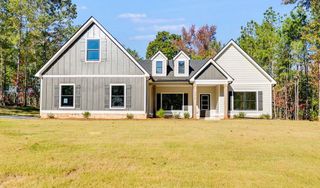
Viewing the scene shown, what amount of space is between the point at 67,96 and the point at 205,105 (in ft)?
35.7

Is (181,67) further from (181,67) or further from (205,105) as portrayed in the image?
(205,105)

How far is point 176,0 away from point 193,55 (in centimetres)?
3329

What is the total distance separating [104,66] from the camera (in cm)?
2330

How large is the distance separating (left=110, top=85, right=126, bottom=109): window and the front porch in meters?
3.21

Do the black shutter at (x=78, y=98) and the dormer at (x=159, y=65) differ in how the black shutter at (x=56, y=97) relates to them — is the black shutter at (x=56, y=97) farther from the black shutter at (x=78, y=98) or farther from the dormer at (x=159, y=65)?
the dormer at (x=159, y=65)

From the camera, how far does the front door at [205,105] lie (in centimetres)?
2666

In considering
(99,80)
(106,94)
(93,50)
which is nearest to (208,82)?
(106,94)

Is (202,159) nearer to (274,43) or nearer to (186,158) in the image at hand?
(186,158)

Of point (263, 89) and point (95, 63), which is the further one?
point (263, 89)

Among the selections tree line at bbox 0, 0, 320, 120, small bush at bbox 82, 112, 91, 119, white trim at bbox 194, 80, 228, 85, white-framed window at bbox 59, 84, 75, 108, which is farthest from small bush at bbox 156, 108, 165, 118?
tree line at bbox 0, 0, 320, 120

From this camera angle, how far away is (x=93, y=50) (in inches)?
923

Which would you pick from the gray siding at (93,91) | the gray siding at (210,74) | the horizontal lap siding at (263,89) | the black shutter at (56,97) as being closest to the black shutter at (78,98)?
the gray siding at (93,91)

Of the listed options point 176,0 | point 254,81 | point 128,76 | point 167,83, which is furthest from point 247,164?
point 254,81

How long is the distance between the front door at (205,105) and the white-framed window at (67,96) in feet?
33.3
